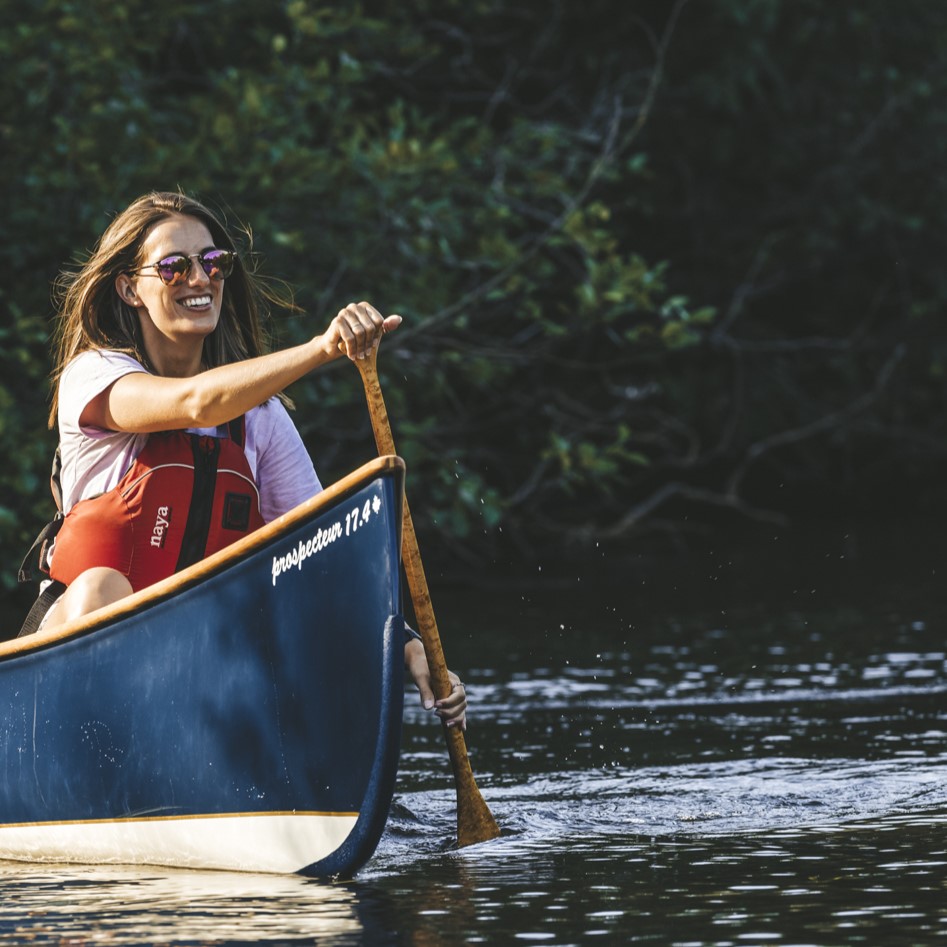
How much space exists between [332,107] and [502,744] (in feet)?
20.3

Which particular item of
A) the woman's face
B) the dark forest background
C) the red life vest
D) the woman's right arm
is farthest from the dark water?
the dark forest background

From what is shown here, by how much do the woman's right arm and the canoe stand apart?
9.0 inches

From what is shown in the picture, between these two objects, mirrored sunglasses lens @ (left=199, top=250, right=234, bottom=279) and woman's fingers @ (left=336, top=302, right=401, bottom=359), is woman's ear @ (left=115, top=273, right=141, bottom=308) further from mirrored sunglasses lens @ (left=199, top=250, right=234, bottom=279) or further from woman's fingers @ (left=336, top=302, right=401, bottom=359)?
woman's fingers @ (left=336, top=302, right=401, bottom=359)

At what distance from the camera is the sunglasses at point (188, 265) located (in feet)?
14.5

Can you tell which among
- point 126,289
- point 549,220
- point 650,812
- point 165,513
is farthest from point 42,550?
point 549,220

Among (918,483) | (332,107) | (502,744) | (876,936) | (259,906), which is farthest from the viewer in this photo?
(918,483)

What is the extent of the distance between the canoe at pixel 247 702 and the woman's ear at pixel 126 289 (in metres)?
0.70

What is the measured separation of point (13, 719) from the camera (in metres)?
4.64

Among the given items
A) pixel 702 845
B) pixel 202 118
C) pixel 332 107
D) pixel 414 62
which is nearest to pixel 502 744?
pixel 702 845

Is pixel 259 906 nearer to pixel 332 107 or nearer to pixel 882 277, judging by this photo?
pixel 332 107

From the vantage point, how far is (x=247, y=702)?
4.12m

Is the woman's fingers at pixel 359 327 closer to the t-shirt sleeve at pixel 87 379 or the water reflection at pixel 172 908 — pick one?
the t-shirt sleeve at pixel 87 379

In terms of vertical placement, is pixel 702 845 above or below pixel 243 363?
below

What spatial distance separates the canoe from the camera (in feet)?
12.9
